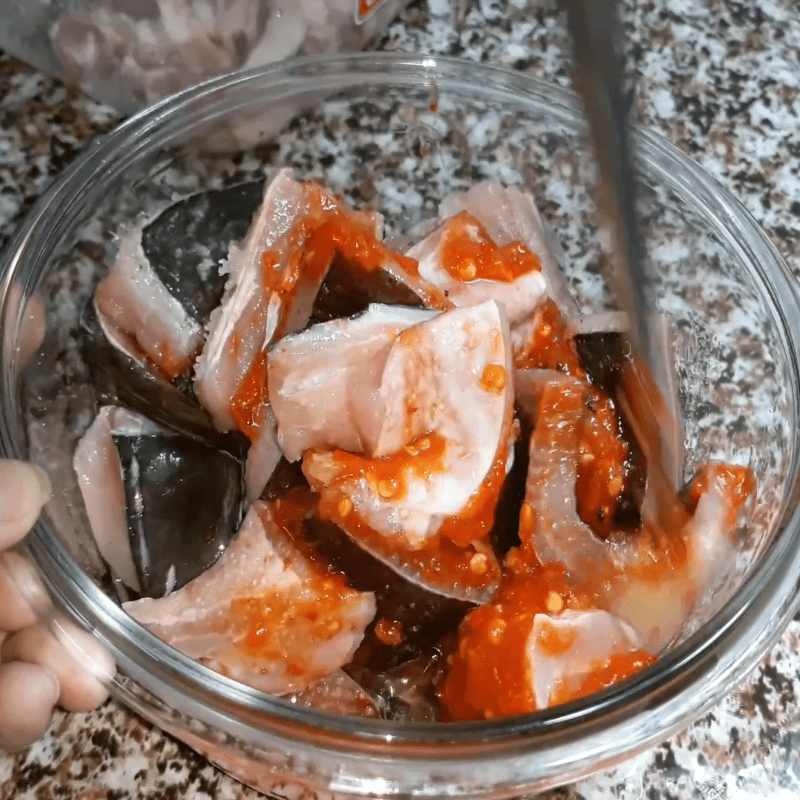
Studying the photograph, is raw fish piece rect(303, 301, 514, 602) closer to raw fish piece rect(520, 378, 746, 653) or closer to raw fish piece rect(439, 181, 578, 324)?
raw fish piece rect(520, 378, 746, 653)

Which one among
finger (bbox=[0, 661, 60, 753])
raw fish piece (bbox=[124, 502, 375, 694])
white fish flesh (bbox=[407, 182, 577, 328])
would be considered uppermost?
white fish flesh (bbox=[407, 182, 577, 328])

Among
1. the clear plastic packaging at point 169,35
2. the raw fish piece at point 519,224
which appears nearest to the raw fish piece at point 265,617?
the raw fish piece at point 519,224

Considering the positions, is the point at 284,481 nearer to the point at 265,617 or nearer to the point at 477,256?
the point at 265,617

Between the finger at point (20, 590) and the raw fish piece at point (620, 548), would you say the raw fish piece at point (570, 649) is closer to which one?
the raw fish piece at point (620, 548)

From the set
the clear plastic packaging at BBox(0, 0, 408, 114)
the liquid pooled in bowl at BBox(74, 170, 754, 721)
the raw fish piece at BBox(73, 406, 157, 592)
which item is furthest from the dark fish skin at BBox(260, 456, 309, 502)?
the clear plastic packaging at BBox(0, 0, 408, 114)

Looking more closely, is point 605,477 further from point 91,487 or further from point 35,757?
point 35,757

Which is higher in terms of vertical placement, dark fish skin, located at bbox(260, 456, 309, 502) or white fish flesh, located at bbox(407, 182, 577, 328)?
white fish flesh, located at bbox(407, 182, 577, 328)

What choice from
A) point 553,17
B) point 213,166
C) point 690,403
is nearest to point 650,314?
point 690,403

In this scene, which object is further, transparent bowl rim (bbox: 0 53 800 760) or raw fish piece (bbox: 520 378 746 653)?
raw fish piece (bbox: 520 378 746 653)
